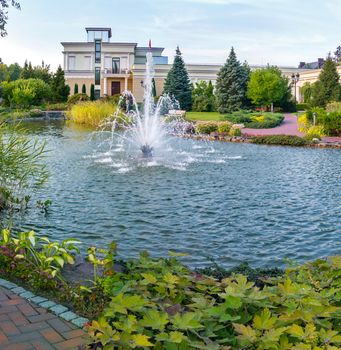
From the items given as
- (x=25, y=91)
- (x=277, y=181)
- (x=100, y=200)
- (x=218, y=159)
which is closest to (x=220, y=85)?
(x=25, y=91)

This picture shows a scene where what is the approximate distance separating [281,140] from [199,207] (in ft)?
39.0

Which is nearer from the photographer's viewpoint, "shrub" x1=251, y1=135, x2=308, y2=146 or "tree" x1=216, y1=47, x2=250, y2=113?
"shrub" x1=251, y1=135, x2=308, y2=146

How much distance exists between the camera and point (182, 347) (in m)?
2.66

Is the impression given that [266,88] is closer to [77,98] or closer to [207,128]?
[207,128]

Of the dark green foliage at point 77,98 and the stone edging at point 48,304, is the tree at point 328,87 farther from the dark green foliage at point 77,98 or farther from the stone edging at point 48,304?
the stone edging at point 48,304

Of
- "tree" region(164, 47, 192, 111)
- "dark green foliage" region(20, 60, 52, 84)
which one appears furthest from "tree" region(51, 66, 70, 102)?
"tree" region(164, 47, 192, 111)

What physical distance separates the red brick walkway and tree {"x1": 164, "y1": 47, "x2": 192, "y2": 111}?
37.1 meters

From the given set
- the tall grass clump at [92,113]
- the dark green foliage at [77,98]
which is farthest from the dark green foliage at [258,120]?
the dark green foliage at [77,98]

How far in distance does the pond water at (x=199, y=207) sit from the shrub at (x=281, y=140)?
14.7 ft

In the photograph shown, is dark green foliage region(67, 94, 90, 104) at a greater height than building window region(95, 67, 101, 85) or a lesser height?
lesser

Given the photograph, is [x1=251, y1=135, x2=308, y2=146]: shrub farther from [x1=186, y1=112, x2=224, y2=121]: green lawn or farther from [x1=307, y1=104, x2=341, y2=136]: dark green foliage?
[x1=186, y1=112, x2=224, y2=121]: green lawn

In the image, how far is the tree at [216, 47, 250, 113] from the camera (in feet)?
121

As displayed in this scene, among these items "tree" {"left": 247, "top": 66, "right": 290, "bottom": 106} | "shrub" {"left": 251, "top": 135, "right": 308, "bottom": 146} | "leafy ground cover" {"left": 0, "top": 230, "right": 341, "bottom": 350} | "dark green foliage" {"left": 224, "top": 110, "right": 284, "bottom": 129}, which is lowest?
"leafy ground cover" {"left": 0, "top": 230, "right": 341, "bottom": 350}

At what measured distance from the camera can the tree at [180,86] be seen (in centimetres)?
4022
